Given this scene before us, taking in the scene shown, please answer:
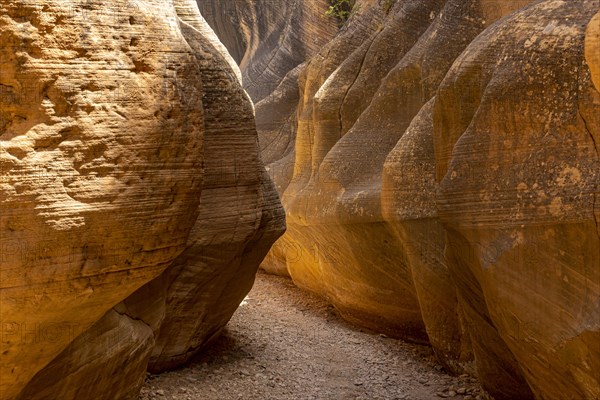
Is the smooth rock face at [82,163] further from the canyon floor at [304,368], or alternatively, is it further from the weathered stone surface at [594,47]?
the canyon floor at [304,368]

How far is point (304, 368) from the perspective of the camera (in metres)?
7.17

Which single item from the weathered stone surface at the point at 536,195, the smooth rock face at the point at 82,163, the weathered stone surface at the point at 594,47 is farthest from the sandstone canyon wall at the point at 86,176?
the weathered stone surface at the point at 594,47

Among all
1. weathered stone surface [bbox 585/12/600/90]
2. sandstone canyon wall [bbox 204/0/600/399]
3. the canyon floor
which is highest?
weathered stone surface [bbox 585/12/600/90]

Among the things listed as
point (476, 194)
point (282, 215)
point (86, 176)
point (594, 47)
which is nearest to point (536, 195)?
point (476, 194)

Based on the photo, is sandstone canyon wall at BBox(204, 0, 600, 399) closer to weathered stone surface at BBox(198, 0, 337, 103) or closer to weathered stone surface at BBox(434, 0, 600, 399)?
weathered stone surface at BBox(434, 0, 600, 399)

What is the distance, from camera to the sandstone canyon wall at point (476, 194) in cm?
430

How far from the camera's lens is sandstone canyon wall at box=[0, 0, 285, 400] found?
347 cm

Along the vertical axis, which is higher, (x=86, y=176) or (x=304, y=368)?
(x=86, y=176)

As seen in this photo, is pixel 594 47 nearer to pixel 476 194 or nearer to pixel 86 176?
pixel 476 194

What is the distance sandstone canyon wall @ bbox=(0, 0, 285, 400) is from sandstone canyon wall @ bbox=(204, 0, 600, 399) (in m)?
1.83

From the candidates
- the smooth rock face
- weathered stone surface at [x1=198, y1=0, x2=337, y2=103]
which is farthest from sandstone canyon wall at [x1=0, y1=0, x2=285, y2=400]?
weathered stone surface at [x1=198, y1=0, x2=337, y2=103]

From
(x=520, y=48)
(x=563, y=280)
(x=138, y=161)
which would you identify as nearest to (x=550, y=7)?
(x=520, y=48)

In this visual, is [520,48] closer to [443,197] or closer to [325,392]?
[443,197]

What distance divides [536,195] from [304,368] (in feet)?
11.2
